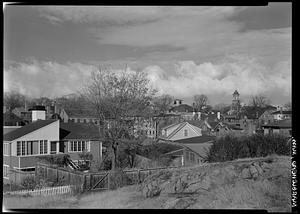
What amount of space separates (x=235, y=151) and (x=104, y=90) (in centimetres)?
508

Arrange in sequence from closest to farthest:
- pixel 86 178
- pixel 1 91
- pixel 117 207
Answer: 1. pixel 1 91
2. pixel 117 207
3. pixel 86 178

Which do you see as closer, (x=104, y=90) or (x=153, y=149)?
(x=104, y=90)

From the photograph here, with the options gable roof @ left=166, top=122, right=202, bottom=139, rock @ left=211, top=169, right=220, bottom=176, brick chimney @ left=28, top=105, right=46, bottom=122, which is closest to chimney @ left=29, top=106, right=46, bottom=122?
brick chimney @ left=28, top=105, right=46, bottom=122

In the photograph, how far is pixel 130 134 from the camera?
12.2m

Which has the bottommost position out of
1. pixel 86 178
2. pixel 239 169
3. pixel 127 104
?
pixel 86 178

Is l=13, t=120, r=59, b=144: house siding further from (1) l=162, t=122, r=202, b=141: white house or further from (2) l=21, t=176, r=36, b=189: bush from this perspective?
(1) l=162, t=122, r=202, b=141: white house

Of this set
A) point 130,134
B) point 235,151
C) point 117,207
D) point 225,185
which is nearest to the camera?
point 117,207

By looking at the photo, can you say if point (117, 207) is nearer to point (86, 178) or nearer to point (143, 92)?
point (86, 178)

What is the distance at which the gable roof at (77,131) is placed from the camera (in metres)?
17.0

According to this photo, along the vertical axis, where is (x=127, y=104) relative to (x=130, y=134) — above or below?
above

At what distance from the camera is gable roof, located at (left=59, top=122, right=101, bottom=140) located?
16969mm

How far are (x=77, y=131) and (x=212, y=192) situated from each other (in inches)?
508

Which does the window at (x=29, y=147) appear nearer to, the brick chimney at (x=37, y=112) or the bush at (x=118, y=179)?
the brick chimney at (x=37, y=112)
